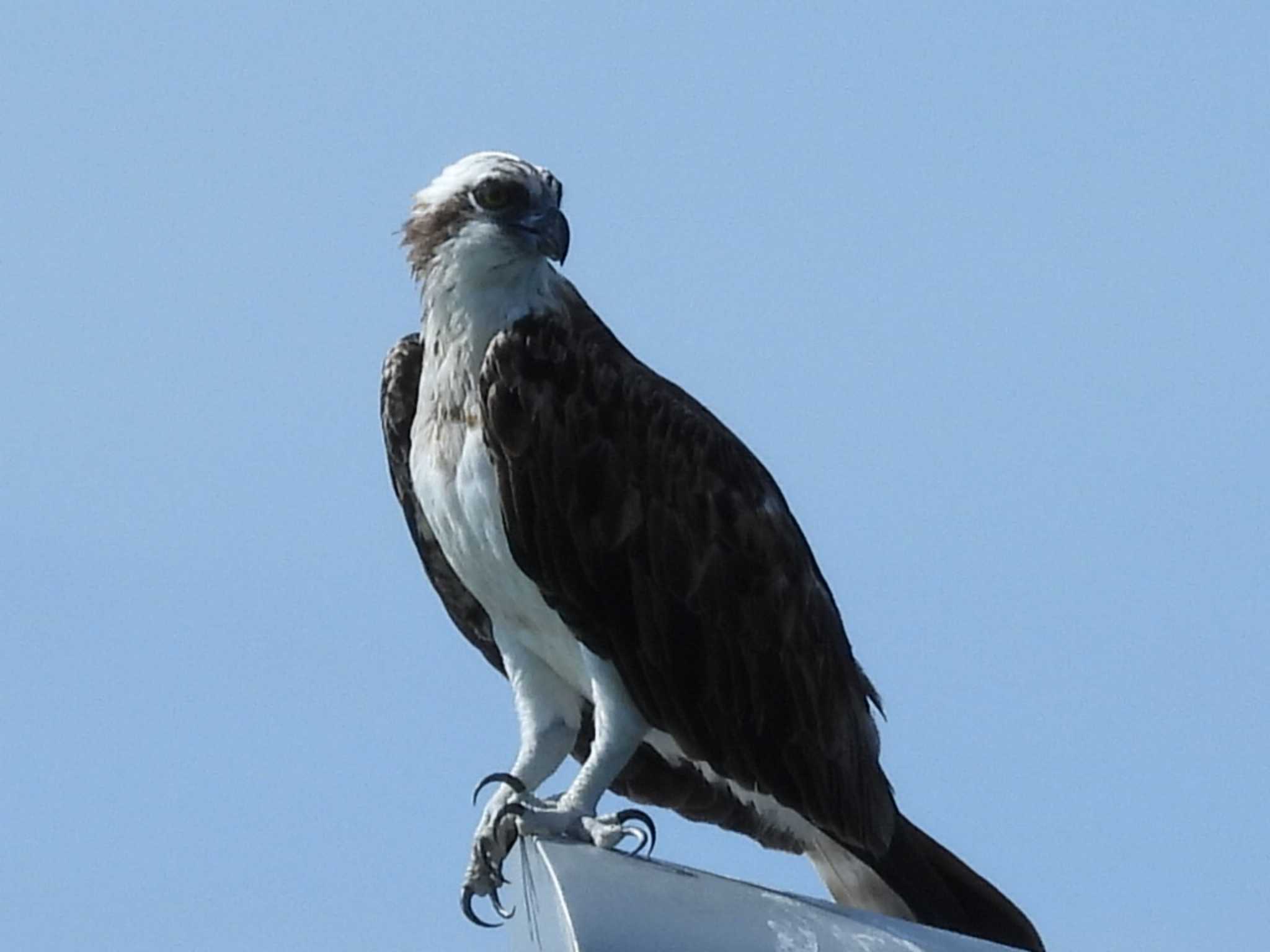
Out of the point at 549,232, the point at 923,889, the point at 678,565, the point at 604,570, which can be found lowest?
the point at 923,889

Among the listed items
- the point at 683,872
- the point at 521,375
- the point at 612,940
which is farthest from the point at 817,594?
the point at 612,940

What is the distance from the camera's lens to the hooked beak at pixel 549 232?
7.15 meters

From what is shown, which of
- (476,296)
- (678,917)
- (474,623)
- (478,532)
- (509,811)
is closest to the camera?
(678,917)

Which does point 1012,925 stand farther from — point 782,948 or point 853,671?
point 782,948

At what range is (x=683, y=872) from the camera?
520cm

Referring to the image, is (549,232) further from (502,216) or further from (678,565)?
(678,565)

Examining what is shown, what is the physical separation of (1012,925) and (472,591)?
186 cm

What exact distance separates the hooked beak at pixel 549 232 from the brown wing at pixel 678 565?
7.6 inches

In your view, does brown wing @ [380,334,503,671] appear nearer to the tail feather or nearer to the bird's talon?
the bird's talon

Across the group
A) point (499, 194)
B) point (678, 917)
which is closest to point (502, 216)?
point (499, 194)

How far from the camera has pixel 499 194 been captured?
7188 millimetres

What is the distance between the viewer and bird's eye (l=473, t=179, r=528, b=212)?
7.18m

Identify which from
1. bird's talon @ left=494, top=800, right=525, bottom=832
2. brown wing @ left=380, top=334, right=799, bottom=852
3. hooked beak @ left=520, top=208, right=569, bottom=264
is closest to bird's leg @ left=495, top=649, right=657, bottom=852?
bird's talon @ left=494, top=800, right=525, bottom=832

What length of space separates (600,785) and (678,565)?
29.2 inches
